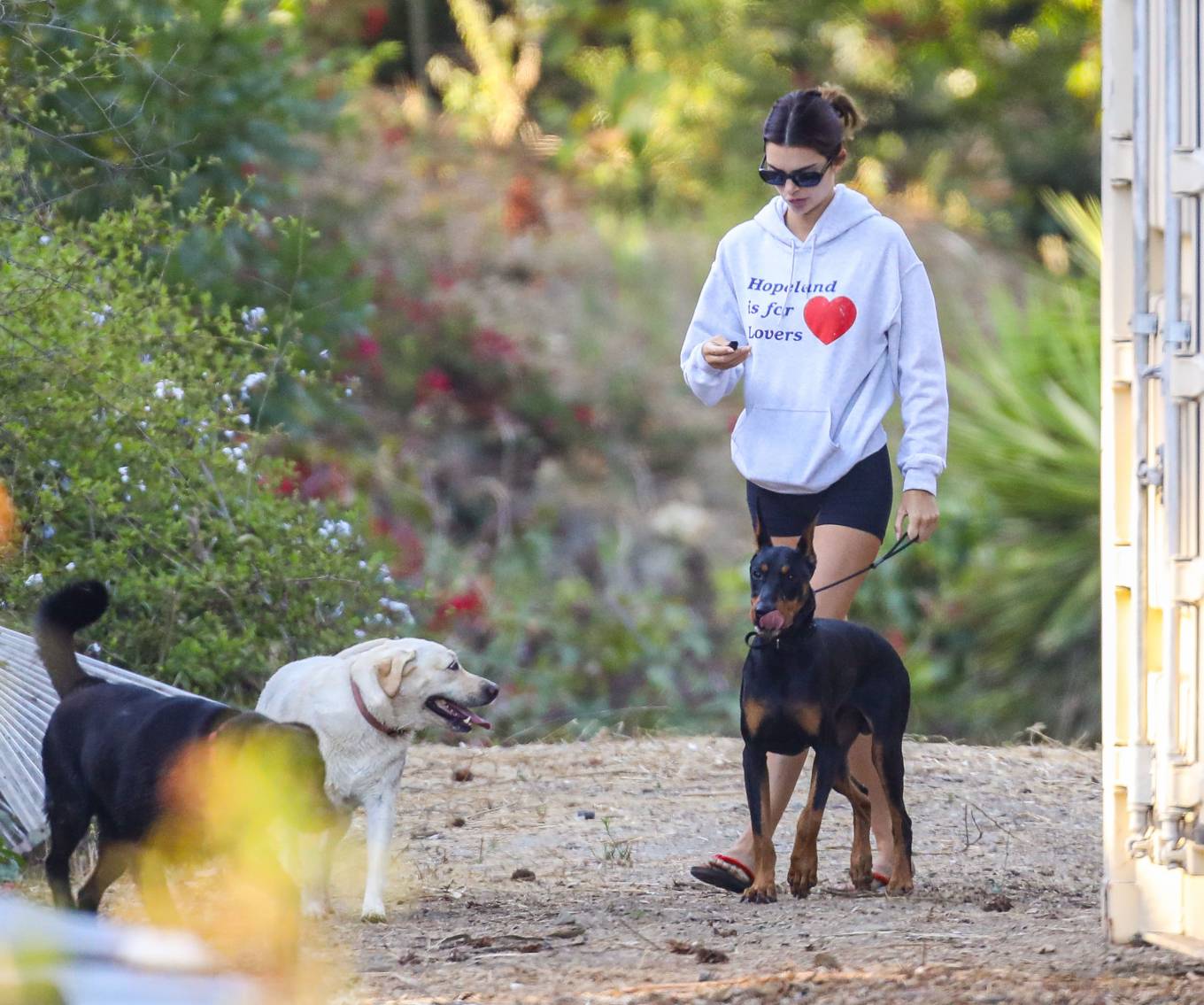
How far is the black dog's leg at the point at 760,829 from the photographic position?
5.11 meters

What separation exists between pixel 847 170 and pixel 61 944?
17059 mm

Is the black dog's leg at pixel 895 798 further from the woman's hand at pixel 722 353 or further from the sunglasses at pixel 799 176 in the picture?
the sunglasses at pixel 799 176

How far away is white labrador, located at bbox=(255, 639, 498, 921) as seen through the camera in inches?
195

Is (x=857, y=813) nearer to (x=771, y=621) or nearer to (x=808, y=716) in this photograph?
(x=808, y=716)

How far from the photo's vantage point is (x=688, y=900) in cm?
528

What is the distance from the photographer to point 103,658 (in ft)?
20.5

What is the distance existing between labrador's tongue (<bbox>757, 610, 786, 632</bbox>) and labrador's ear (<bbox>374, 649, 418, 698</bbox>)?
94 cm

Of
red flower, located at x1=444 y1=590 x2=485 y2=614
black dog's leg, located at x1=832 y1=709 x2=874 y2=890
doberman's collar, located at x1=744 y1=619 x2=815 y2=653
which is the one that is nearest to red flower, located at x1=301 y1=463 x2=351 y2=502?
red flower, located at x1=444 y1=590 x2=485 y2=614

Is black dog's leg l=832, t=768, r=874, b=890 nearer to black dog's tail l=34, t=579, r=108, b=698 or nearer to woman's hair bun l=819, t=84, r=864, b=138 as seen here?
woman's hair bun l=819, t=84, r=864, b=138

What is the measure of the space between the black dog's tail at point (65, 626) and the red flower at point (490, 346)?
31.4 feet

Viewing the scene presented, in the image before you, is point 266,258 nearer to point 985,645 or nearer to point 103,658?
point 103,658

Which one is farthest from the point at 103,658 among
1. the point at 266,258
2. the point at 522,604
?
the point at 522,604

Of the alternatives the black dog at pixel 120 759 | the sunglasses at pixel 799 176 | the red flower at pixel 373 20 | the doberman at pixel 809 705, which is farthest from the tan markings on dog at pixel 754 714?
the red flower at pixel 373 20

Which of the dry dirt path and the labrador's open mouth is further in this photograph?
the labrador's open mouth
